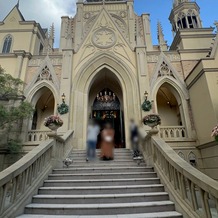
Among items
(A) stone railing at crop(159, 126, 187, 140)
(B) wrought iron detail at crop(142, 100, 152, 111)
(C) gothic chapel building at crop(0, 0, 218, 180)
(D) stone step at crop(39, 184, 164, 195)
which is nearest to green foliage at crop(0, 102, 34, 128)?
(C) gothic chapel building at crop(0, 0, 218, 180)

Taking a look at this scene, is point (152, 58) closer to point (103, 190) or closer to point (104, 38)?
point (104, 38)

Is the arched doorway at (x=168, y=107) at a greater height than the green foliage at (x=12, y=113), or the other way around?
the arched doorway at (x=168, y=107)

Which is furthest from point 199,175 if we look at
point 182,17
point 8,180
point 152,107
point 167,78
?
point 182,17

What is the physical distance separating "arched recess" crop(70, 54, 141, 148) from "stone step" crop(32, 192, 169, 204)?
635cm

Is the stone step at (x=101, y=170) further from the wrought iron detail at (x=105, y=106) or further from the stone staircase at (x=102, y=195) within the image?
the wrought iron detail at (x=105, y=106)

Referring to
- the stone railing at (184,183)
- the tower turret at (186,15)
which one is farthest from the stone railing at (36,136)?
the tower turret at (186,15)

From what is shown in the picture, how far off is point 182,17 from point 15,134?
20.1 meters

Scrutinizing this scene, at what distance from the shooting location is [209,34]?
14.9 metres

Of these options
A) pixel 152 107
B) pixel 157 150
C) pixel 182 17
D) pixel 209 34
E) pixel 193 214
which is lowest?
pixel 193 214

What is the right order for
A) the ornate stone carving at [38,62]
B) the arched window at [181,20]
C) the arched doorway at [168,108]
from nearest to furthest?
the ornate stone carving at [38,62] < the arched doorway at [168,108] < the arched window at [181,20]

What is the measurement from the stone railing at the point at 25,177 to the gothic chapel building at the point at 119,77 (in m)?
4.46

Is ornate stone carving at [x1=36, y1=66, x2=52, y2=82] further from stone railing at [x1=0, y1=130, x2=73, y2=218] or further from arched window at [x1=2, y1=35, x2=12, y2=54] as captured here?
stone railing at [x1=0, y1=130, x2=73, y2=218]

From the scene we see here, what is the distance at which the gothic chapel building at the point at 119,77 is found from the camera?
32.7ft

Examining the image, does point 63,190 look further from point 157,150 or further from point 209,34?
point 209,34
